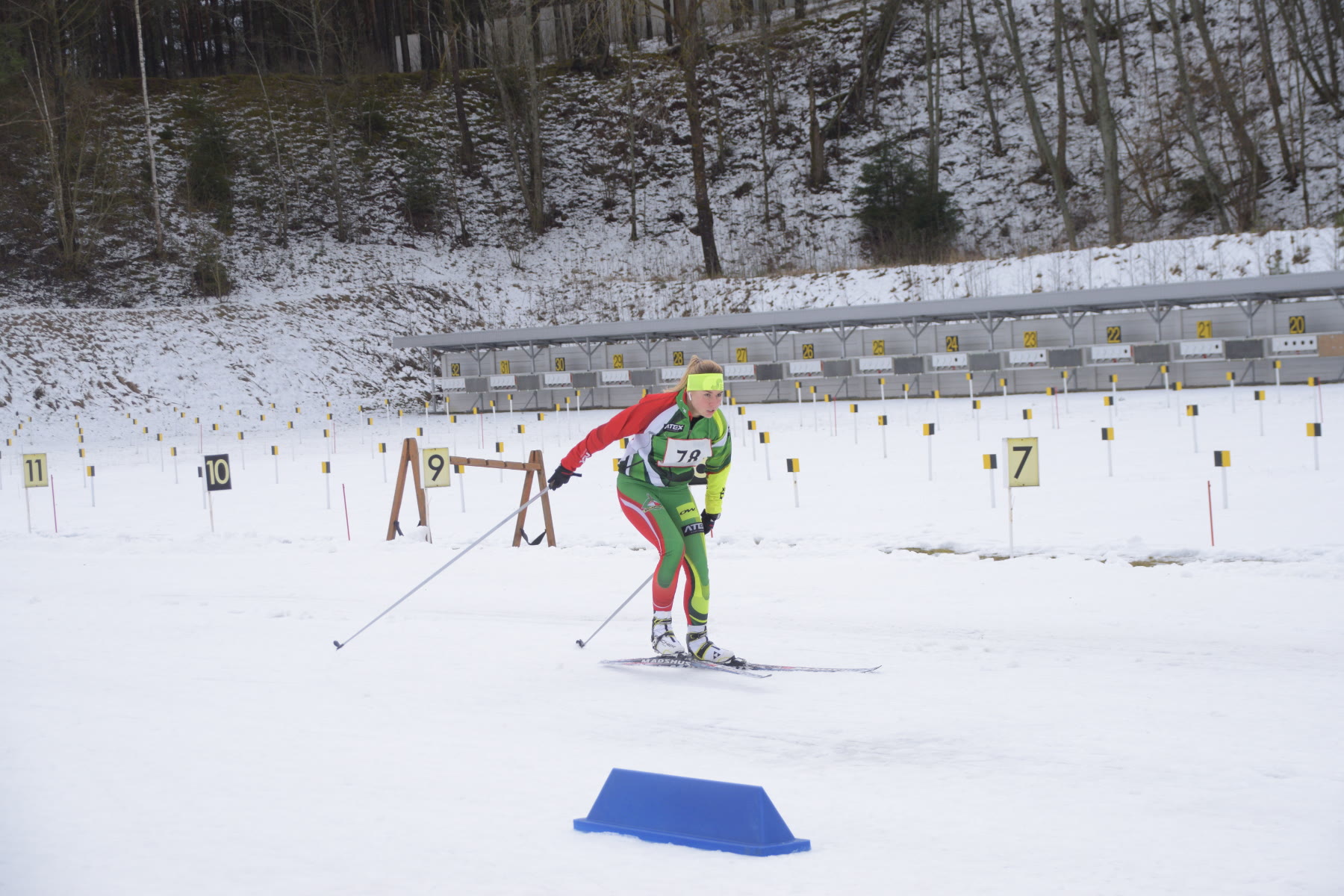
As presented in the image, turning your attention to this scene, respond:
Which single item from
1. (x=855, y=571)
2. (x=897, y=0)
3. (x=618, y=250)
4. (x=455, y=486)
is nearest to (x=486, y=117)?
(x=618, y=250)

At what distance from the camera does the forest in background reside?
41.8 metres

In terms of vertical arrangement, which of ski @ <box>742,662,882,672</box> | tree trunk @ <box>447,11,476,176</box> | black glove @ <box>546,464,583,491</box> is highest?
tree trunk @ <box>447,11,476,176</box>

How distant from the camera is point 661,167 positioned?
2140 inches

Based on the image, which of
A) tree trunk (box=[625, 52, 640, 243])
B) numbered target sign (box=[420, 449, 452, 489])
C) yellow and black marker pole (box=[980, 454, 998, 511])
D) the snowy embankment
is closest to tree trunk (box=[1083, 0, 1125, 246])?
the snowy embankment

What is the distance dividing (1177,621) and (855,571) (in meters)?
2.84

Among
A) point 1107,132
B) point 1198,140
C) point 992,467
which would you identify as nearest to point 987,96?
point 1198,140

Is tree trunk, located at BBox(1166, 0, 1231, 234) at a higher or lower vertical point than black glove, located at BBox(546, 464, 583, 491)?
higher

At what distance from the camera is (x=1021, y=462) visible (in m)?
10.3

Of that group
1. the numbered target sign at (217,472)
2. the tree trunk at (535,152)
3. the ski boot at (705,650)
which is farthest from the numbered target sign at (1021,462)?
the tree trunk at (535,152)

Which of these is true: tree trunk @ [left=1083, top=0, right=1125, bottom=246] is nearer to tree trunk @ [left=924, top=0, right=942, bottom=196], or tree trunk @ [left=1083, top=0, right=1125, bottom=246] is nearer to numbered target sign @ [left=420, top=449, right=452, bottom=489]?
tree trunk @ [left=924, top=0, right=942, bottom=196]

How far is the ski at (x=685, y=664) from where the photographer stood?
21.2 ft

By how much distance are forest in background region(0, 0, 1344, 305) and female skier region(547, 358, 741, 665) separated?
3149 cm

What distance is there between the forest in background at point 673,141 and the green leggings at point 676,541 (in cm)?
3169

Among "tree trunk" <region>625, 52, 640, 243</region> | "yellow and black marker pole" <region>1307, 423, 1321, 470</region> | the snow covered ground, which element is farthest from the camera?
"tree trunk" <region>625, 52, 640, 243</region>
